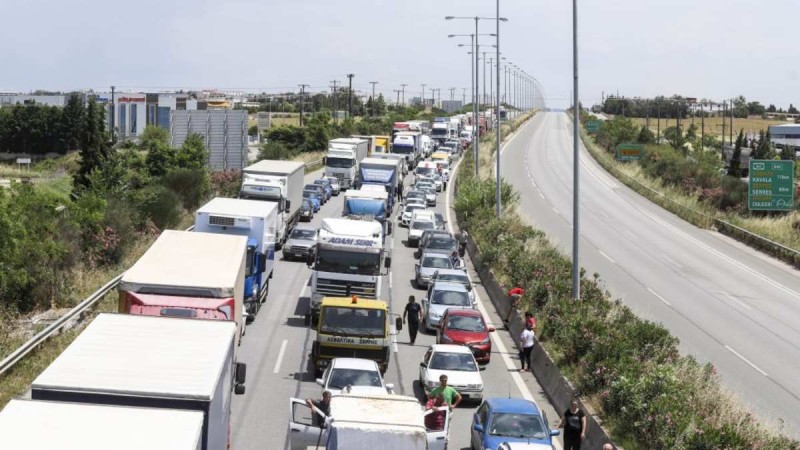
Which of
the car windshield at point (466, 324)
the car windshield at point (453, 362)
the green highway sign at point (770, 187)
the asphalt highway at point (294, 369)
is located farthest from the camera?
the green highway sign at point (770, 187)

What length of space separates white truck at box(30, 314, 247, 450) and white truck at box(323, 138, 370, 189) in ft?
181

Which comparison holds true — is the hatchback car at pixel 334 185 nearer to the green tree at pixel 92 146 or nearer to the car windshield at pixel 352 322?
the green tree at pixel 92 146

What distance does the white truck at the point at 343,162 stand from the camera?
2785 inches

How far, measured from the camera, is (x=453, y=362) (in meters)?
24.2

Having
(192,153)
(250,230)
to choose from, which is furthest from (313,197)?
(250,230)

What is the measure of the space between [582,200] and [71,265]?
45831 mm

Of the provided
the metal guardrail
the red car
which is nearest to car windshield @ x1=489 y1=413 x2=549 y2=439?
the red car

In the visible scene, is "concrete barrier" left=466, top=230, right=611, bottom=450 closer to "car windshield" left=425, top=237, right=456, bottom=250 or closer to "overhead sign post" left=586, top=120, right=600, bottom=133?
"car windshield" left=425, top=237, right=456, bottom=250

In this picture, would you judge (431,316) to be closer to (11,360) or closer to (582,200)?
(11,360)

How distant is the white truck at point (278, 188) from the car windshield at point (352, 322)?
659 inches

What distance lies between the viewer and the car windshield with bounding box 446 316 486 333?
1121 inches

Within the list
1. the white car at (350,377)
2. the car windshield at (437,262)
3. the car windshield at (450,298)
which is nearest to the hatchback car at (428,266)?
the car windshield at (437,262)

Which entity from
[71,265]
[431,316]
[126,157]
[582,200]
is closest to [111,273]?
[71,265]

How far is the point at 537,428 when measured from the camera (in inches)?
747
